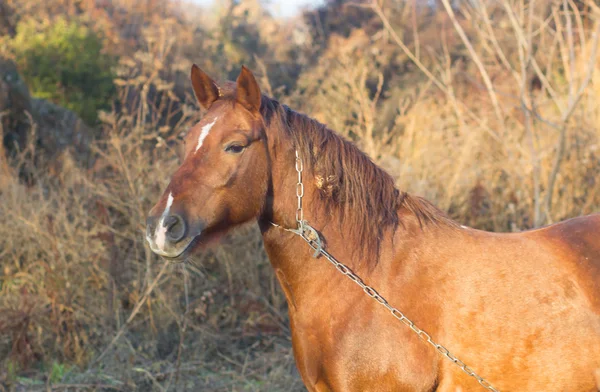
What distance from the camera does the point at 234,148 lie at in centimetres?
253

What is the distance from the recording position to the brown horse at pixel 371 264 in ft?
8.16

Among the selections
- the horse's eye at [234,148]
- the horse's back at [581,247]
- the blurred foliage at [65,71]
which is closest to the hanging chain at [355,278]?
the horse's eye at [234,148]

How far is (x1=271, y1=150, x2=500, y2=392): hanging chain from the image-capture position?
249cm

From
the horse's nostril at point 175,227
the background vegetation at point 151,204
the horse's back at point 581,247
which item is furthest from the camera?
the background vegetation at point 151,204

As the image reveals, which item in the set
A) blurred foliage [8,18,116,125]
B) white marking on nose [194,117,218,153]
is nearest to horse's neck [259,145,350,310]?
white marking on nose [194,117,218,153]

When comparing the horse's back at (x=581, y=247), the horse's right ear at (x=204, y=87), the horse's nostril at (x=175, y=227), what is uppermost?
the horse's right ear at (x=204, y=87)

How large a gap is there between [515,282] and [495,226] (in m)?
4.46

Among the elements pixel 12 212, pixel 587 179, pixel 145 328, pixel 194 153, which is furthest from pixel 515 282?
pixel 587 179

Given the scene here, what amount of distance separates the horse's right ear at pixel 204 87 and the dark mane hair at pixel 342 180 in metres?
0.23

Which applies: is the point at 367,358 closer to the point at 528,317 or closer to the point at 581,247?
the point at 528,317

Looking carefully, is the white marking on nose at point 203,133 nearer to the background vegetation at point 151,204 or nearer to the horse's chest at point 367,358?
the horse's chest at point 367,358

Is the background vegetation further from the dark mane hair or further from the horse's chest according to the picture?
the horse's chest

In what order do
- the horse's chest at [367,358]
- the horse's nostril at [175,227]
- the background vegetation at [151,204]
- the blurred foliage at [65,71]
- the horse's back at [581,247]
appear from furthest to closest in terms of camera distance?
the blurred foliage at [65,71] < the background vegetation at [151,204] < the horse's back at [581,247] < the horse's chest at [367,358] < the horse's nostril at [175,227]

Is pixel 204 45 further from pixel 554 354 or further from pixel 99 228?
Result: pixel 554 354
